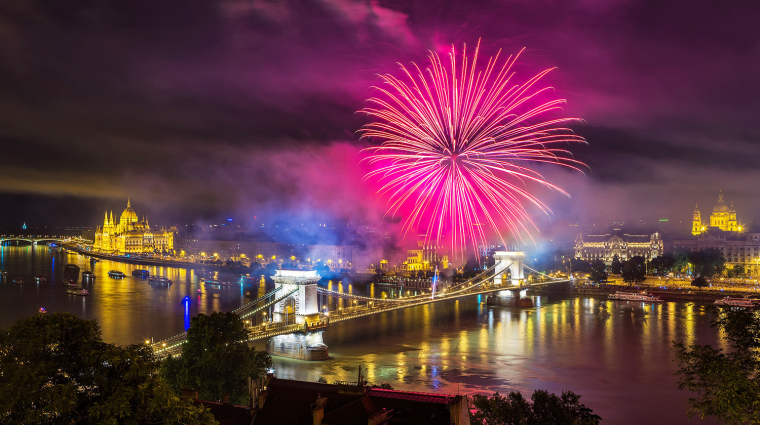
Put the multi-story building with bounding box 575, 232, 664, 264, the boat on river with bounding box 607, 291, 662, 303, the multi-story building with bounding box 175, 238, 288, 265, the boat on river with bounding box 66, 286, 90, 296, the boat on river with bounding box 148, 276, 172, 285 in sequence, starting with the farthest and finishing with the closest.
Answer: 1. the multi-story building with bounding box 175, 238, 288, 265
2. the multi-story building with bounding box 575, 232, 664, 264
3. the boat on river with bounding box 148, 276, 172, 285
4. the boat on river with bounding box 607, 291, 662, 303
5. the boat on river with bounding box 66, 286, 90, 296

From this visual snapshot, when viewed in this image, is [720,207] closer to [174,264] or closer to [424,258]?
[424,258]

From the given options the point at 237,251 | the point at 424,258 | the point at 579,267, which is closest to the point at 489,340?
the point at 579,267

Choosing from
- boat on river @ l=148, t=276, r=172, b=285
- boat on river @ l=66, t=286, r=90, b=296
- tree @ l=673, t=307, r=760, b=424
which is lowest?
boat on river @ l=148, t=276, r=172, b=285

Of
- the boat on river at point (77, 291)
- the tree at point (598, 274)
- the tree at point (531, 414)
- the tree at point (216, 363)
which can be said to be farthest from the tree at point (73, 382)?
the tree at point (598, 274)

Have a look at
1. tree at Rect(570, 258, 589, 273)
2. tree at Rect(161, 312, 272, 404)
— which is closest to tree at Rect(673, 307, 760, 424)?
tree at Rect(161, 312, 272, 404)

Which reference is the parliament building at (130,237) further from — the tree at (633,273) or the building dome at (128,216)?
the tree at (633,273)

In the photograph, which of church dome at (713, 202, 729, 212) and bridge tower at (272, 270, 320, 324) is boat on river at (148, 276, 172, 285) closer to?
bridge tower at (272, 270, 320, 324)

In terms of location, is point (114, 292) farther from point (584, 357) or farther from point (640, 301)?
point (640, 301)

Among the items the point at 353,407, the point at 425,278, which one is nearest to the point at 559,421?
the point at 353,407
